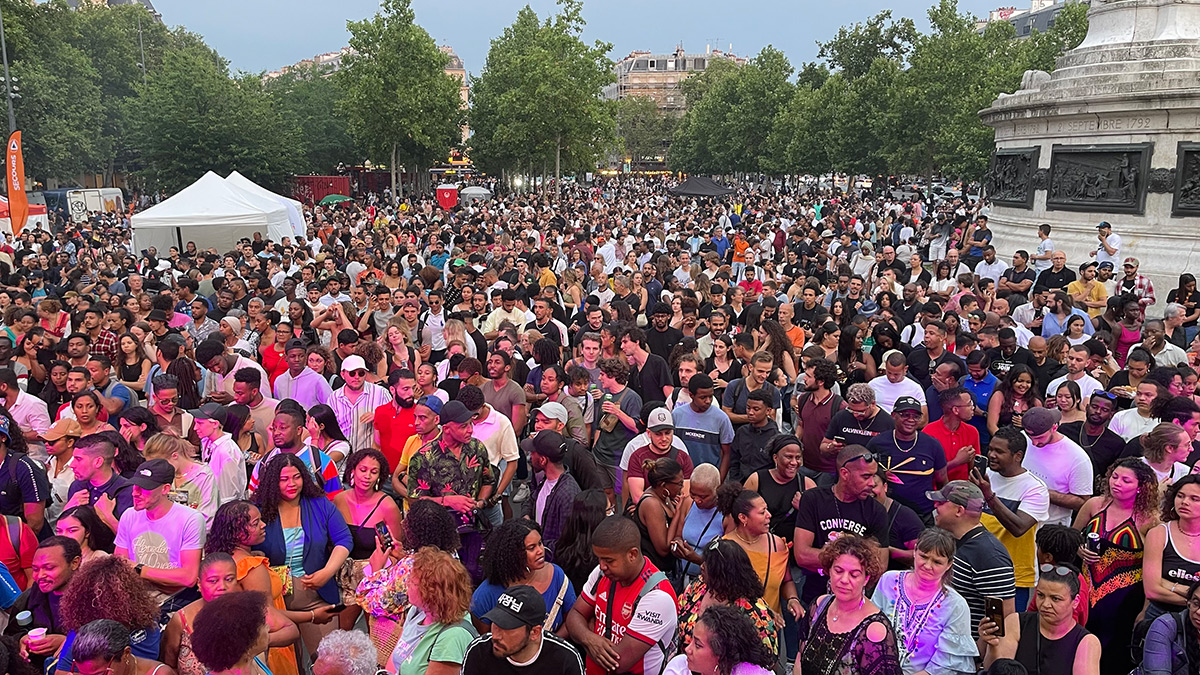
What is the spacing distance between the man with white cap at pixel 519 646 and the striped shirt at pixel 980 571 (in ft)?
6.70

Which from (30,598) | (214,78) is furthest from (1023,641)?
(214,78)

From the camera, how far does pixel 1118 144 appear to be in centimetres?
1599

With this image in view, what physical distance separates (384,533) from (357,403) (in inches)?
81.5

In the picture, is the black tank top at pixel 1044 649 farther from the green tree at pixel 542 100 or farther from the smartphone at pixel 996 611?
the green tree at pixel 542 100

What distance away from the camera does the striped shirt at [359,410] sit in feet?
22.6

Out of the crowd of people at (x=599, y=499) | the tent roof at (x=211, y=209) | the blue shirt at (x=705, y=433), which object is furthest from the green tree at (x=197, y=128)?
the blue shirt at (x=705, y=433)

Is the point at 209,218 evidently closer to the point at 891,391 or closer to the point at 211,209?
the point at 211,209

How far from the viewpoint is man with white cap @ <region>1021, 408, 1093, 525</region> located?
542cm

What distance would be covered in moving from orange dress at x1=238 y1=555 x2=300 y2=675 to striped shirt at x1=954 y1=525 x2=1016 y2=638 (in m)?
3.29

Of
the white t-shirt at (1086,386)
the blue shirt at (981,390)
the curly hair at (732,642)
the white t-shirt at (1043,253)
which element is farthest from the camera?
the white t-shirt at (1043,253)

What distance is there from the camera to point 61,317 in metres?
10.2

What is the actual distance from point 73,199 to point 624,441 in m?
38.6

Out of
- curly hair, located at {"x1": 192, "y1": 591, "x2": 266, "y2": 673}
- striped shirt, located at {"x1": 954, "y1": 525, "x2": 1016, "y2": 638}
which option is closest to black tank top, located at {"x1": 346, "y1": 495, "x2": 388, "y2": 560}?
curly hair, located at {"x1": 192, "y1": 591, "x2": 266, "y2": 673}

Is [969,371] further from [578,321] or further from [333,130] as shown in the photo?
[333,130]
